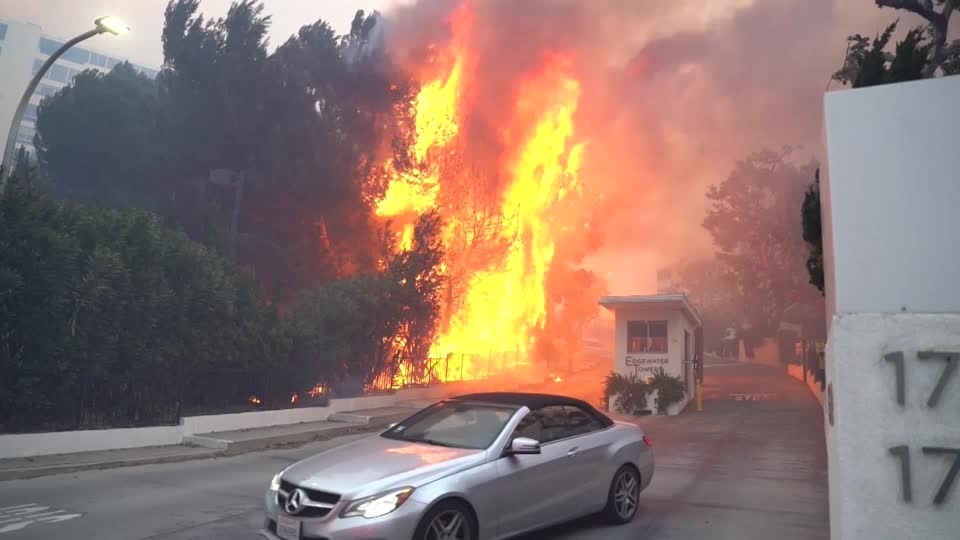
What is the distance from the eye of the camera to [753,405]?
2433 centimetres

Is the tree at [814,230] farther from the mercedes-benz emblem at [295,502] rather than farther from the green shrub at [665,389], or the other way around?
the green shrub at [665,389]

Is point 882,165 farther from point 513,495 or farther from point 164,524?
point 164,524

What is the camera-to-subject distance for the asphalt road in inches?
294

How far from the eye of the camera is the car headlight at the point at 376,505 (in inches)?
210

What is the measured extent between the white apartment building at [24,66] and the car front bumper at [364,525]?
42.4 metres

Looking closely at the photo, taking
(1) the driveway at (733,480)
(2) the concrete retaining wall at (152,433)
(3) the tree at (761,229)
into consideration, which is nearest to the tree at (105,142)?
(2) the concrete retaining wall at (152,433)

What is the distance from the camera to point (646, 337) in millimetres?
23875

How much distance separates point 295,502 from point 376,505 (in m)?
0.74

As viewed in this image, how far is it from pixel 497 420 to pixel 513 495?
2.61ft

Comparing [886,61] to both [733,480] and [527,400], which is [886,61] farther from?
[527,400]

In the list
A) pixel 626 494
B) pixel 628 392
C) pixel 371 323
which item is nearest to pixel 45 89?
pixel 371 323

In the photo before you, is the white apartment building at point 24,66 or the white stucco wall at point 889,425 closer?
the white stucco wall at point 889,425

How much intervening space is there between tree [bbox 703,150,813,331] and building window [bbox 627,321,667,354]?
27.7 metres

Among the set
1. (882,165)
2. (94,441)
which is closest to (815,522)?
(882,165)
